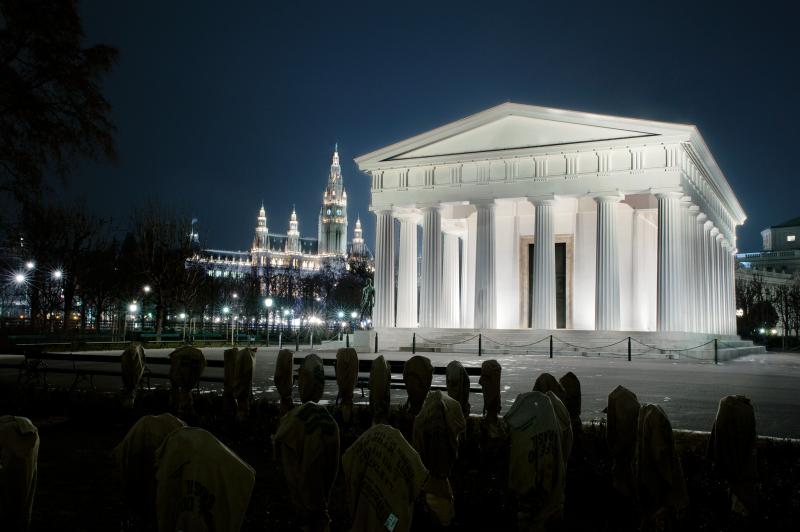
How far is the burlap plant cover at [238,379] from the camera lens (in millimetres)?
11805

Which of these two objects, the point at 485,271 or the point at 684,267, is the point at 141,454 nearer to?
the point at 485,271

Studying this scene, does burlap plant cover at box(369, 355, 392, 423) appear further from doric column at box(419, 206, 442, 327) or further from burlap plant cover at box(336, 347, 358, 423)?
doric column at box(419, 206, 442, 327)

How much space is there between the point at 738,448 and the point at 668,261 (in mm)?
32902

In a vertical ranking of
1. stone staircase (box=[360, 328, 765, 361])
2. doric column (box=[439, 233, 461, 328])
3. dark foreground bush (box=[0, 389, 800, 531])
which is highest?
doric column (box=[439, 233, 461, 328])

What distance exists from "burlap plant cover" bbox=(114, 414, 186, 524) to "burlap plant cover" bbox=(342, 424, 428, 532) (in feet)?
4.49

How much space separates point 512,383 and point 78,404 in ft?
36.6

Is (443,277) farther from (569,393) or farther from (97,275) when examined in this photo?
(569,393)

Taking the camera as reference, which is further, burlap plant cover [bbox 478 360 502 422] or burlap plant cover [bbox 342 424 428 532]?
burlap plant cover [bbox 478 360 502 422]

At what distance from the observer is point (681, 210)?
39.1 meters

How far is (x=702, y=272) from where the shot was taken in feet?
143

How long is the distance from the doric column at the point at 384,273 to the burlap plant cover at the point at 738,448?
37996 millimetres

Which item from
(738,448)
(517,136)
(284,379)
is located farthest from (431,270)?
(738,448)

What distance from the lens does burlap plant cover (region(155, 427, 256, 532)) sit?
12.6 ft

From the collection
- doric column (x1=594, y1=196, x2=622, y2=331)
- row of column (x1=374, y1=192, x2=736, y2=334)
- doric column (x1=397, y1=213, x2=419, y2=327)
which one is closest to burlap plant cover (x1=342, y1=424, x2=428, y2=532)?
doric column (x1=594, y1=196, x2=622, y2=331)
